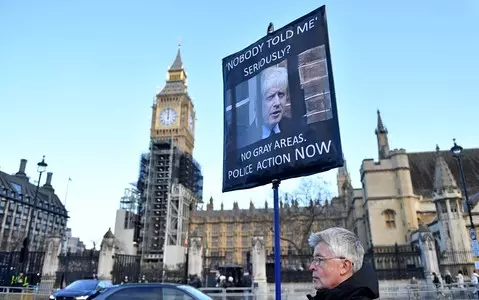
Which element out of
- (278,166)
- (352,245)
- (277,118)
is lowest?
(352,245)

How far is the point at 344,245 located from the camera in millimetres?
2221

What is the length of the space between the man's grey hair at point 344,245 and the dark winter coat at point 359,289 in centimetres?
19

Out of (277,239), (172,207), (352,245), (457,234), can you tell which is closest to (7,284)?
(277,239)

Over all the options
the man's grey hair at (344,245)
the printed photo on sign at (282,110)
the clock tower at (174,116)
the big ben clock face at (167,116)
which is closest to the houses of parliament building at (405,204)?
the printed photo on sign at (282,110)

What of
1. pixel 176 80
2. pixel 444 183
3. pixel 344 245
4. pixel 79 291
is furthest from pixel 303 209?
pixel 176 80

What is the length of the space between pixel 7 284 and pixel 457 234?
30676 mm

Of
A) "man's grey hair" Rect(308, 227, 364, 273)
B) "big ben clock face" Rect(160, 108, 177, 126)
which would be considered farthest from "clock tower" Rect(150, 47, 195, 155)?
"man's grey hair" Rect(308, 227, 364, 273)

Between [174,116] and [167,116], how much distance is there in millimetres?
1705

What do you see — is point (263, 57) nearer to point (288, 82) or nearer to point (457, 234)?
point (288, 82)

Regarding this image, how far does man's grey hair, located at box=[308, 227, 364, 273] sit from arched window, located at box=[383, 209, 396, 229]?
3681 centimetres

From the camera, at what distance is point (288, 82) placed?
4.46m

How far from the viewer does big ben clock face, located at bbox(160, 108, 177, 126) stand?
79369mm

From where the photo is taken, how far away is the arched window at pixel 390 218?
116 feet

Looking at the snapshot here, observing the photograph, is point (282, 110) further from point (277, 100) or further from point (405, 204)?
point (405, 204)
